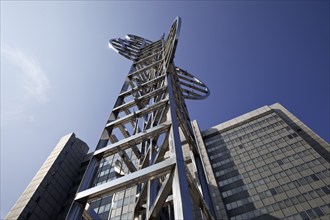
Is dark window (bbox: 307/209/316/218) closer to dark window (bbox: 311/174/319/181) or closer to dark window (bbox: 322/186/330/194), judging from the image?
dark window (bbox: 322/186/330/194)

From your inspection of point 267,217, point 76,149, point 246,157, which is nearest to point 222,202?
point 267,217

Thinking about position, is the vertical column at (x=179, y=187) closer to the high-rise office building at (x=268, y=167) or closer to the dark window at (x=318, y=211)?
the high-rise office building at (x=268, y=167)

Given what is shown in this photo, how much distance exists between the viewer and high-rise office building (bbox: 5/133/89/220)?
3653 centimetres

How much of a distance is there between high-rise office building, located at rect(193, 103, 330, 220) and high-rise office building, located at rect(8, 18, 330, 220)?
163 millimetres

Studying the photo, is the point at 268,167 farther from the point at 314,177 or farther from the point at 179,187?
the point at 179,187

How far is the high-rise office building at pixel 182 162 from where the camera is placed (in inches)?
125

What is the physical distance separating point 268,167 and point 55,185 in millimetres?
42283

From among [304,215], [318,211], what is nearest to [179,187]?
[304,215]

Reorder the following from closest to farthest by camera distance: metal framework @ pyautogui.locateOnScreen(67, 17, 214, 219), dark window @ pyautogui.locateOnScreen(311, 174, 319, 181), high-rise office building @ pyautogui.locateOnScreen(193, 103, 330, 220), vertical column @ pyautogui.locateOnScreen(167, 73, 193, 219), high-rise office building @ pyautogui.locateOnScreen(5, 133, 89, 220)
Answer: vertical column @ pyautogui.locateOnScreen(167, 73, 193, 219), metal framework @ pyautogui.locateOnScreen(67, 17, 214, 219), high-rise office building @ pyautogui.locateOnScreen(193, 103, 330, 220), high-rise office building @ pyautogui.locateOnScreen(5, 133, 89, 220), dark window @ pyautogui.locateOnScreen(311, 174, 319, 181)

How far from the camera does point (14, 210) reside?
3597 centimetres

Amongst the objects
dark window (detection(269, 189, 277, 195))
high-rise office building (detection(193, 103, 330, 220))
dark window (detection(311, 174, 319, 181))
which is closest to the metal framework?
high-rise office building (detection(193, 103, 330, 220))

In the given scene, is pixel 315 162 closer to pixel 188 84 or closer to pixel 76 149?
pixel 188 84

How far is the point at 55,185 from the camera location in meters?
44.2

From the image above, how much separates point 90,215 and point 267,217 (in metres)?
40.6
